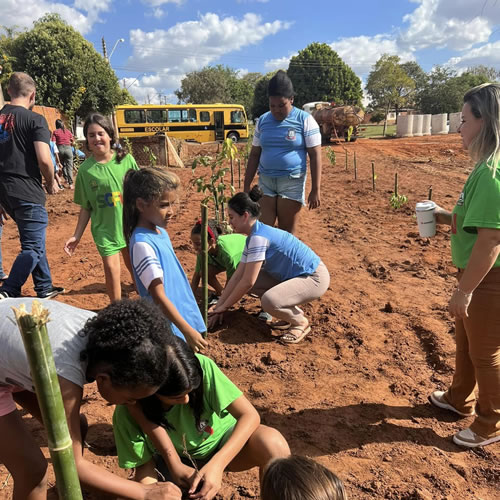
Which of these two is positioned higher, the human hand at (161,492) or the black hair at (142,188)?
the black hair at (142,188)

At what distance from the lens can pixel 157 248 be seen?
2100 millimetres

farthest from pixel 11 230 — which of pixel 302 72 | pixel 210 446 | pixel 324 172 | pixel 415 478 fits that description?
pixel 302 72

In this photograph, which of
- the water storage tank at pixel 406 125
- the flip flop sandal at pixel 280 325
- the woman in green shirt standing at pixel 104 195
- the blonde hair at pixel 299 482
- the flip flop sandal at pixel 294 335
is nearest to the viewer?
the blonde hair at pixel 299 482

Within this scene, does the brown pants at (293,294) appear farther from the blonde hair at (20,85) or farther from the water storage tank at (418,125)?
the water storage tank at (418,125)

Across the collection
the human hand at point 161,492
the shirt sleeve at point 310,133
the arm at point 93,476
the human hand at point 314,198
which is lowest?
the human hand at point 161,492

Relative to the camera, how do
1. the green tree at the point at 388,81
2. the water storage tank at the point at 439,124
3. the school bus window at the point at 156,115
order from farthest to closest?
the green tree at the point at 388,81 → the water storage tank at the point at 439,124 → the school bus window at the point at 156,115

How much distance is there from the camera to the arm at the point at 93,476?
4.12ft

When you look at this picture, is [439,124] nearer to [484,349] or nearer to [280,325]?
[280,325]

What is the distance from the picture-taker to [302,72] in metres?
41.9

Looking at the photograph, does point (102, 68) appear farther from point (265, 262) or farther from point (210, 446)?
point (210, 446)

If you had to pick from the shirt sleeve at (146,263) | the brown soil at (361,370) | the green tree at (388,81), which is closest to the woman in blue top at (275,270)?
the brown soil at (361,370)

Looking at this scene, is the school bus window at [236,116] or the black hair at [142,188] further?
the school bus window at [236,116]

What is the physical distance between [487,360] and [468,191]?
0.81 meters

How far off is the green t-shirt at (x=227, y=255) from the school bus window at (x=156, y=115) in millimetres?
20433
